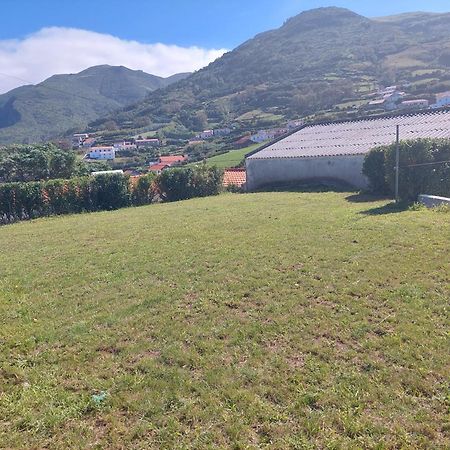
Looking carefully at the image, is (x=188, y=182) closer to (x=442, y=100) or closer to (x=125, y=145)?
(x=125, y=145)

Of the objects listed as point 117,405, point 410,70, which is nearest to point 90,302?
point 117,405

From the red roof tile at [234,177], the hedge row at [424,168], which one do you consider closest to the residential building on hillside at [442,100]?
Result: the red roof tile at [234,177]

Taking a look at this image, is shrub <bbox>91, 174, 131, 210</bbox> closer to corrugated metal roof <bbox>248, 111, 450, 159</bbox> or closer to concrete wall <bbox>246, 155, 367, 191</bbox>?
concrete wall <bbox>246, 155, 367, 191</bbox>

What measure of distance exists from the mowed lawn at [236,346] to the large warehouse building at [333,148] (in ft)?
45.2

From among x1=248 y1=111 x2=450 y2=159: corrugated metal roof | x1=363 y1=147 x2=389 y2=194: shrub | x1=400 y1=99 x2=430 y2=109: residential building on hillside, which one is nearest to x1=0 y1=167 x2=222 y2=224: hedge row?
x1=248 y1=111 x2=450 y2=159: corrugated metal roof

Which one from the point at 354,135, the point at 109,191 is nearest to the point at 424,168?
the point at 354,135

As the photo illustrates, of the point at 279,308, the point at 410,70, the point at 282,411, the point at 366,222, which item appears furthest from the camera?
the point at 410,70

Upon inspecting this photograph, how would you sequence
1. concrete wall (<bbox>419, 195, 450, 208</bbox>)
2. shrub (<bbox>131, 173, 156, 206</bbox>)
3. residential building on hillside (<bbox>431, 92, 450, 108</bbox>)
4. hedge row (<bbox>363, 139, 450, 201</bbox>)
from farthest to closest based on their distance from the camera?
residential building on hillside (<bbox>431, 92, 450, 108</bbox>) < shrub (<bbox>131, 173, 156, 206</bbox>) < hedge row (<bbox>363, 139, 450, 201</bbox>) < concrete wall (<bbox>419, 195, 450, 208</bbox>)

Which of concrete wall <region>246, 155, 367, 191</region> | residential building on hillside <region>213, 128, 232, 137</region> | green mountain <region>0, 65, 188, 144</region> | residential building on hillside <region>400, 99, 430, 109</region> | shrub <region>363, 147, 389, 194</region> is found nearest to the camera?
shrub <region>363, 147, 389, 194</region>

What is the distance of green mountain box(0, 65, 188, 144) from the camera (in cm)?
10812

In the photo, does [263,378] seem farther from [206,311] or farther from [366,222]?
[366,222]

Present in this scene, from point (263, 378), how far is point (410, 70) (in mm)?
111943

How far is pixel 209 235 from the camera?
1166 centimetres

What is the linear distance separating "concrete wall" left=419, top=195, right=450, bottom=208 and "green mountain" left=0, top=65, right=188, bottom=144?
94048mm
